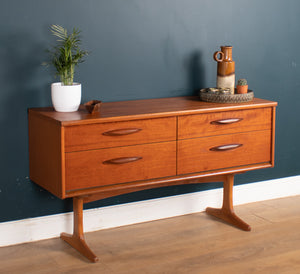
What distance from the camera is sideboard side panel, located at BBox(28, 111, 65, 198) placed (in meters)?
2.51

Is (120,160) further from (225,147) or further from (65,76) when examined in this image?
(225,147)

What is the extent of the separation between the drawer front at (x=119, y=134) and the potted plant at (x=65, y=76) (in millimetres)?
215

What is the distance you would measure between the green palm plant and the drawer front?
1.05 ft

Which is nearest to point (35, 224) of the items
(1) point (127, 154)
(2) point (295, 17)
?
(1) point (127, 154)

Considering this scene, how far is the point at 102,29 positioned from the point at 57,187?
923 millimetres

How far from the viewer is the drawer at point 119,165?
254 centimetres

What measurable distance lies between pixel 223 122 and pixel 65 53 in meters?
0.92

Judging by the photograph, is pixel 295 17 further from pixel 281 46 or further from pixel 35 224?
pixel 35 224

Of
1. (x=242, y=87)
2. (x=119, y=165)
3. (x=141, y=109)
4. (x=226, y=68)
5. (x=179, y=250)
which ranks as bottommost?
(x=179, y=250)

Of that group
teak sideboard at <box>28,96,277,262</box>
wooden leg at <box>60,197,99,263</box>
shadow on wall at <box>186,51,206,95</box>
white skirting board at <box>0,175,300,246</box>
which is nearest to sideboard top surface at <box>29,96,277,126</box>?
teak sideboard at <box>28,96,277,262</box>

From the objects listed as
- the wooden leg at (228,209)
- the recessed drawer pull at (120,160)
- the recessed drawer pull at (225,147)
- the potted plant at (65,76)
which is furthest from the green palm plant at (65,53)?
the wooden leg at (228,209)

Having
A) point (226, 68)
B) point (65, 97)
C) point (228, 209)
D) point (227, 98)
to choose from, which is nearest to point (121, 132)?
point (65, 97)

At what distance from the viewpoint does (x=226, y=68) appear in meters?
3.05

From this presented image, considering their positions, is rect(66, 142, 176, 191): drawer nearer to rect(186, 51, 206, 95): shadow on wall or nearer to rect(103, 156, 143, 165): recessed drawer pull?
rect(103, 156, 143, 165): recessed drawer pull
